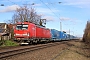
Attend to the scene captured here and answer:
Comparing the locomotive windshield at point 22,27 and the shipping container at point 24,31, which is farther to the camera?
the locomotive windshield at point 22,27

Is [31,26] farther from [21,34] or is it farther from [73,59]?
Result: [73,59]

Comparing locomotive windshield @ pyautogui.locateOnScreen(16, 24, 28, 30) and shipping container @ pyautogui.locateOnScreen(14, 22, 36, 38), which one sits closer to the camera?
shipping container @ pyautogui.locateOnScreen(14, 22, 36, 38)

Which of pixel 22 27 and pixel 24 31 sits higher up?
pixel 22 27

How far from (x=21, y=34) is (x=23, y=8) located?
137ft

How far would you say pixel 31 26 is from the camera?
33.1 meters

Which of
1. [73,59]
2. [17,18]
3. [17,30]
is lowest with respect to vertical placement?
[73,59]

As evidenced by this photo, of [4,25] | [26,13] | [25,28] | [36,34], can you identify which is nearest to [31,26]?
[25,28]

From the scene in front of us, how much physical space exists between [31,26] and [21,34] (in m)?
2.26

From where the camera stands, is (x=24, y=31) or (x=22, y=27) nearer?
(x=24, y=31)

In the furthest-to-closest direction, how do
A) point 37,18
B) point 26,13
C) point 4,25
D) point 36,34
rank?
1. point 4,25
2. point 37,18
3. point 26,13
4. point 36,34

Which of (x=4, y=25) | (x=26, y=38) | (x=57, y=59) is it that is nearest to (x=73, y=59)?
(x=57, y=59)

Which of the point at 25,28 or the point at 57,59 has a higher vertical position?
the point at 25,28

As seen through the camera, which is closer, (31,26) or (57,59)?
(57,59)

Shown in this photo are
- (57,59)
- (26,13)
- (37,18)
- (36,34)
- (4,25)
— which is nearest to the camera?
(57,59)
